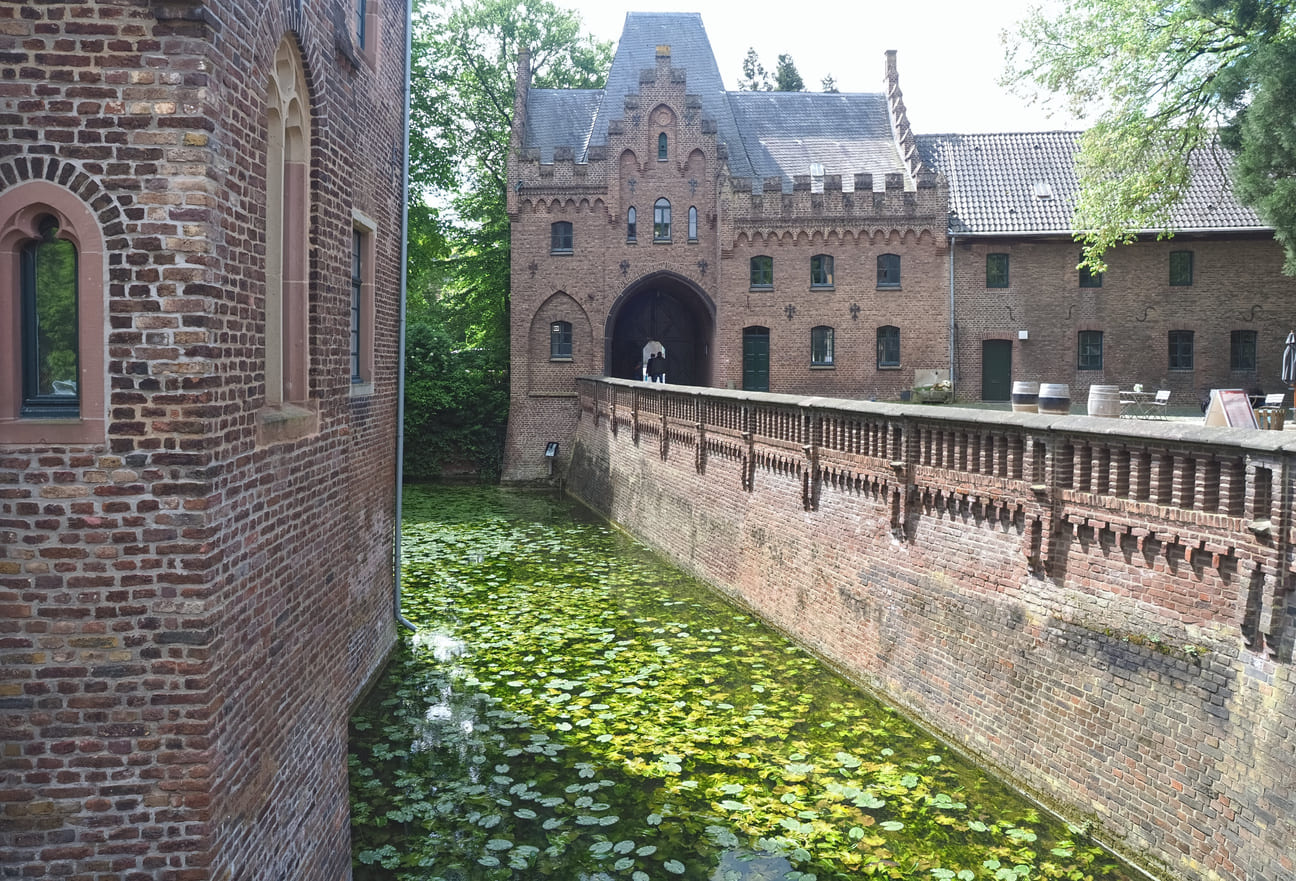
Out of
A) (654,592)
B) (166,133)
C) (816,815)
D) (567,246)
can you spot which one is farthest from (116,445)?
(567,246)

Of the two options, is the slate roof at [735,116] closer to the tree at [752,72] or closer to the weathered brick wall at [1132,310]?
the weathered brick wall at [1132,310]

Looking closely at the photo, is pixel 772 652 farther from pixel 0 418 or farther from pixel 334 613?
pixel 0 418

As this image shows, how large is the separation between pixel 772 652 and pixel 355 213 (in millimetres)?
6569

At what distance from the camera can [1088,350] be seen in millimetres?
30422

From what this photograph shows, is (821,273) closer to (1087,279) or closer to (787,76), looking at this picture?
(1087,279)

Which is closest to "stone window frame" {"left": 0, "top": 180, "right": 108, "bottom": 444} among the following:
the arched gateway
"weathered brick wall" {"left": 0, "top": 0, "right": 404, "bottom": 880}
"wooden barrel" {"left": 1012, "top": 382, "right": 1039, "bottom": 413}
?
"weathered brick wall" {"left": 0, "top": 0, "right": 404, "bottom": 880}

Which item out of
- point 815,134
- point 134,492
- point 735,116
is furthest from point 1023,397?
point 735,116

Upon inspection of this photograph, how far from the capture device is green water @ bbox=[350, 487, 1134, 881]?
23.2ft

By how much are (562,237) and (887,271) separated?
368 inches

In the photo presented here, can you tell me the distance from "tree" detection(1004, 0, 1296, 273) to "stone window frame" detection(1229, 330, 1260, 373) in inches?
332

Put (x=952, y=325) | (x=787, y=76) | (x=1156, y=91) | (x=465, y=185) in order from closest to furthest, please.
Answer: (x=1156, y=91)
(x=952, y=325)
(x=465, y=185)
(x=787, y=76)

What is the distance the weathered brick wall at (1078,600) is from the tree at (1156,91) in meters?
12.6

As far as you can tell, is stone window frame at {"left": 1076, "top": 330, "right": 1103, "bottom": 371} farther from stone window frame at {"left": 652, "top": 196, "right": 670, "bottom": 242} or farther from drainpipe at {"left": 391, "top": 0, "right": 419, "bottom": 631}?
drainpipe at {"left": 391, "top": 0, "right": 419, "bottom": 631}

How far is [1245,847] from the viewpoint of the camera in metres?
6.13
